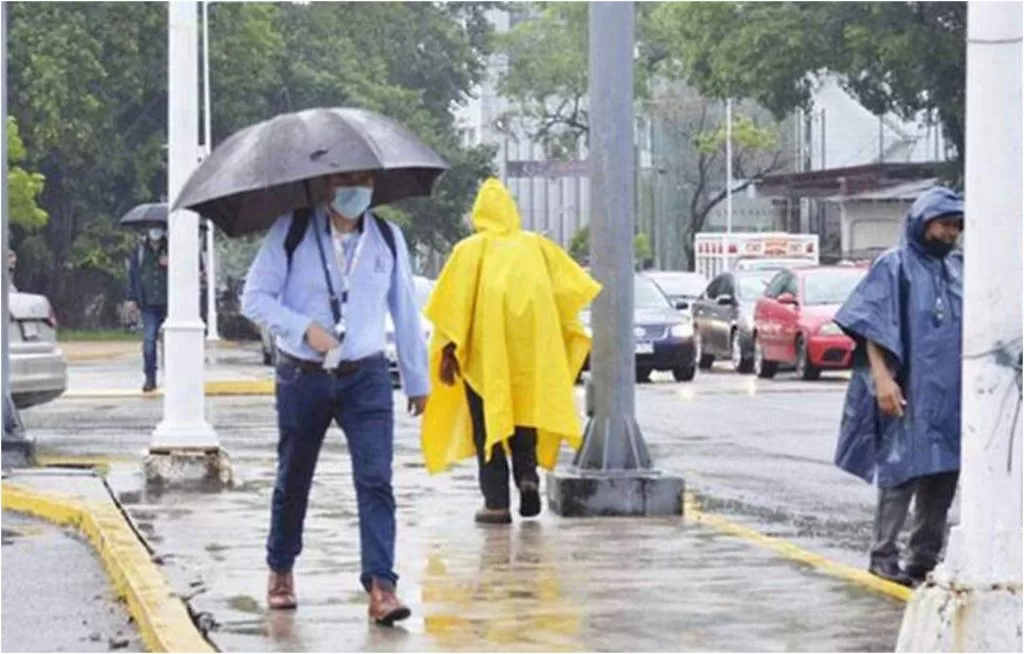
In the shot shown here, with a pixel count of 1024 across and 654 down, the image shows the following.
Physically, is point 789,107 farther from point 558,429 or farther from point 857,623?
point 857,623

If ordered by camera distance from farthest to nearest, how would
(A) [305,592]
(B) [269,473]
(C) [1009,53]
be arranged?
(B) [269,473] → (A) [305,592] → (C) [1009,53]

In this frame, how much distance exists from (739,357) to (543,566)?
938 inches

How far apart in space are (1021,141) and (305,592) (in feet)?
12.1

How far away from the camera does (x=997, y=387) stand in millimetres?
7543

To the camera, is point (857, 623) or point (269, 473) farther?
point (269, 473)

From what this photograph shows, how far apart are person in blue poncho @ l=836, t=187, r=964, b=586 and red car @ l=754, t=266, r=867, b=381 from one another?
19579 millimetres

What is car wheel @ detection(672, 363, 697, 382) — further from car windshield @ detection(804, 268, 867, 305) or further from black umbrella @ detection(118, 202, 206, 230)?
black umbrella @ detection(118, 202, 206, 230)

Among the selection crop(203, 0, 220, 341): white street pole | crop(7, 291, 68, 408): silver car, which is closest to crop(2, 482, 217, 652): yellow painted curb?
crop(7, 291, 68, 408): silver car

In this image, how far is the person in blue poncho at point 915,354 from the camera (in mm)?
10258

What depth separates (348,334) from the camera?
920cm

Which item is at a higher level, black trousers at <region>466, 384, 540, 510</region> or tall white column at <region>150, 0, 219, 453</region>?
tall white column at <region>150, 0, 219, 453</region>

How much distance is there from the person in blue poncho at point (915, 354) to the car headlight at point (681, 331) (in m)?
20.8

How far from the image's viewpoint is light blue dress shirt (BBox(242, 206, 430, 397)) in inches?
362

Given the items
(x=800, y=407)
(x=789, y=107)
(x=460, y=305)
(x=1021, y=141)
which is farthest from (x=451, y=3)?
(x=1021, y=141)
